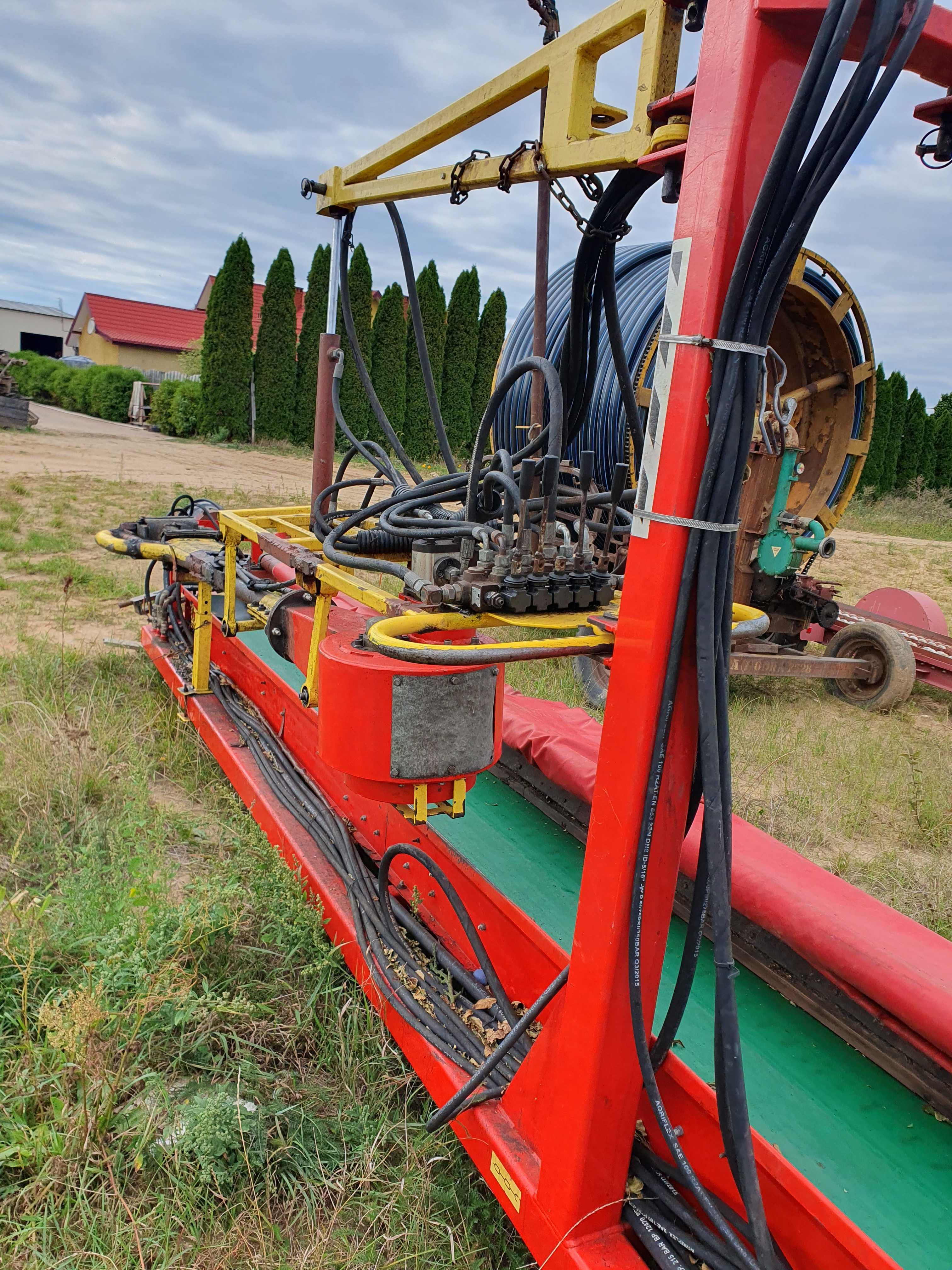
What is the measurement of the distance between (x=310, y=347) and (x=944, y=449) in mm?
17143

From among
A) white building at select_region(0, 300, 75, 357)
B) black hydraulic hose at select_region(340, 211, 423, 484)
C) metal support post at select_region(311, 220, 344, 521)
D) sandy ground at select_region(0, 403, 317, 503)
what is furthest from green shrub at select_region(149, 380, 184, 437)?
white building at select_region(0, 300, 75, 357)

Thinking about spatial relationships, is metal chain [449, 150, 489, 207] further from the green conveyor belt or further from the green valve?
the green valve

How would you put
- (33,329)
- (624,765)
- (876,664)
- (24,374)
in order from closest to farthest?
(624,765)
(876,664)
(24,374)
(33,329)

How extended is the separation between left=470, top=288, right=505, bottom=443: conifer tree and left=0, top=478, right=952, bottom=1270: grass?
2072 cm

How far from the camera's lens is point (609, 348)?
5.35 metres

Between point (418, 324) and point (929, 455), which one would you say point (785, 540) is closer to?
point (418, 324)

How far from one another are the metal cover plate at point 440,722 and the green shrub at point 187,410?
956 inches

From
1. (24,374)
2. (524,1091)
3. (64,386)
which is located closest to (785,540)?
(524,1091)

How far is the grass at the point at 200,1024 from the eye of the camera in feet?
6.65

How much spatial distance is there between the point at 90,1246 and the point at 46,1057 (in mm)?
552

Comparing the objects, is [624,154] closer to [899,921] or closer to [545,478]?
[545,478]

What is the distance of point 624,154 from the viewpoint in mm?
1579

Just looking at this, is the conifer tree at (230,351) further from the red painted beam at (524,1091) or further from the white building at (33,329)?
the white building at (33,329)

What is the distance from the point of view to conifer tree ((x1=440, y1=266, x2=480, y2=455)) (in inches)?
930
